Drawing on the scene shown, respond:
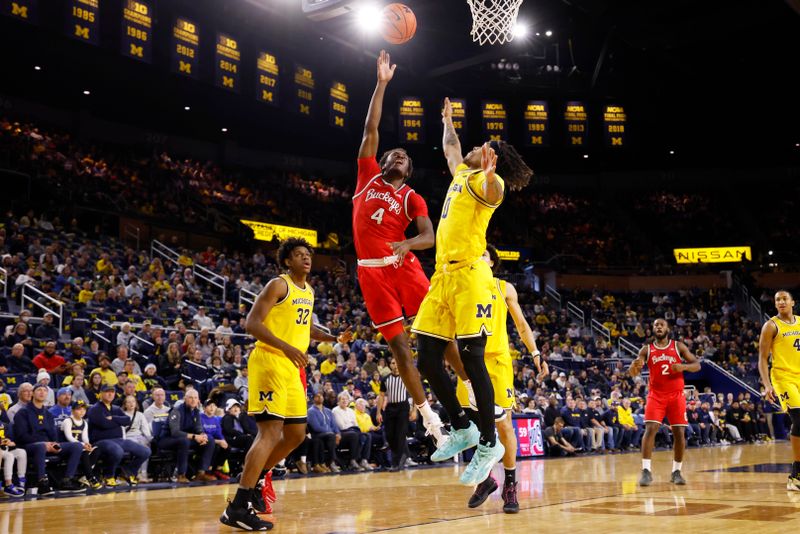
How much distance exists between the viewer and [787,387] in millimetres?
8484

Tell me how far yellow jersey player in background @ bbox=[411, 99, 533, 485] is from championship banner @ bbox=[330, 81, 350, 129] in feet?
74.9

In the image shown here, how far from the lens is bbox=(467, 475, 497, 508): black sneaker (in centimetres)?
573

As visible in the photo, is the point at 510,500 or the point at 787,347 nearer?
the point at 510,500

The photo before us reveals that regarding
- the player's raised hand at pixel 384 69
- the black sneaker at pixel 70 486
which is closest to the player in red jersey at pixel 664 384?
the player's raised hand at pixel 384 69

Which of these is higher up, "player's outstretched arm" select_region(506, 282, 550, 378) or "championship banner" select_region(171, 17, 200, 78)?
"championship banner" select_region(171, 17, 200, 78)

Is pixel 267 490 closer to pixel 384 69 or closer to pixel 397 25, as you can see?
pixel 384 69

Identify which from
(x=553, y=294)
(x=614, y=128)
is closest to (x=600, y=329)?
→ (x=553, y=294)

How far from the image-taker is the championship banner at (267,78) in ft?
81.5

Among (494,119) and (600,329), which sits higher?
(494,119)

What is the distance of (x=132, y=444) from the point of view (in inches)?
391

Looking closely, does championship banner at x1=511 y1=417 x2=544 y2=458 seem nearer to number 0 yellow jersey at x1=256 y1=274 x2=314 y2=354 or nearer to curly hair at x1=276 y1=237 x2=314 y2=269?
number 0 yellow jersey at x1=256 y1=274 x2=314 y2=354

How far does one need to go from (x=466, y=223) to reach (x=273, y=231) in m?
23.3

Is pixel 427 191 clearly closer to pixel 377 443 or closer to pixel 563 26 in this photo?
pixel 563 26

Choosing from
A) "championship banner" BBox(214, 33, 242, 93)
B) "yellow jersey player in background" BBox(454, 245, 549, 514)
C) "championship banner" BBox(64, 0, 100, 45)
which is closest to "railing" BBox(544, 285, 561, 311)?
"championship banner" BBox(214, 33, 242, 93)
